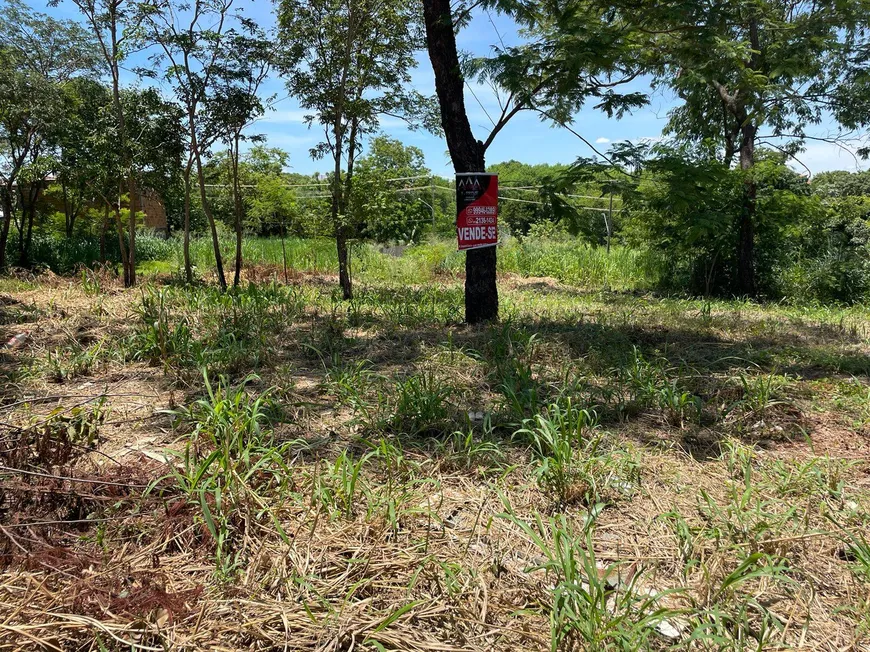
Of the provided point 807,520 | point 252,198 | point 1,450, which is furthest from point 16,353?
point 252,198

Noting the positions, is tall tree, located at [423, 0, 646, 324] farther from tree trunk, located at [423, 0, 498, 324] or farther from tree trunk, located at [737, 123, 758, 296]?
tree trunk, located at [737, 123, 758, 296]

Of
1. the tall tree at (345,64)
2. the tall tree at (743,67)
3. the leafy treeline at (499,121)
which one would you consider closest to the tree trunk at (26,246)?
the leafy treeline at (499,121)

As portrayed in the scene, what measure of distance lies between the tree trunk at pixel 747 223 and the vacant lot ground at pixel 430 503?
676 cm

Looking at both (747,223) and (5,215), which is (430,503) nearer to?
(747,223)

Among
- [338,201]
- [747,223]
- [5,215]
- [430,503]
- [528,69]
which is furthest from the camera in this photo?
[5,215]

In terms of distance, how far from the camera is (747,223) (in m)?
9.73

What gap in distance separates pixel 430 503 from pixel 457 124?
150 inches

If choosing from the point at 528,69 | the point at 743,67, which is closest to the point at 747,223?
the point at 743,67

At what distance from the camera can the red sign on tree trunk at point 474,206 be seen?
16.1 ft

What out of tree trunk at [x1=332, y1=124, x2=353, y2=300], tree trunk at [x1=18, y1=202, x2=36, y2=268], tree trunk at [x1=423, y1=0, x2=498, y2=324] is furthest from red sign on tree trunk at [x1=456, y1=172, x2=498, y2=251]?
tree trunk at [x1=18, y1=202, x2=36, y2=268]

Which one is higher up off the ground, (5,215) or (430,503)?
(5,215)

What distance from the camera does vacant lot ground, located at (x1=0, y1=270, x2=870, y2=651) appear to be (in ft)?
4.80

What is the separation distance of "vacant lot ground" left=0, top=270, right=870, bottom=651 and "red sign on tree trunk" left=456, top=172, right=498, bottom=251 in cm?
144

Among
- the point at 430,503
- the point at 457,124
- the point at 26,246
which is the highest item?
the point at 457,124
